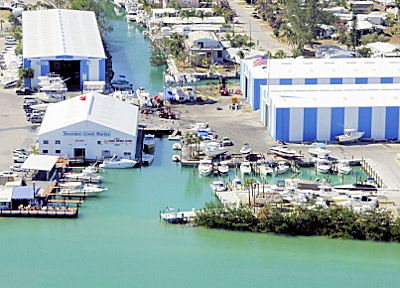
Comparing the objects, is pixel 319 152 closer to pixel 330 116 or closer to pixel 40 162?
pixel 330 116

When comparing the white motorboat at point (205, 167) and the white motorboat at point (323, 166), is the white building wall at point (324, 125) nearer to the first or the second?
the white motorboat at point (323, 166)

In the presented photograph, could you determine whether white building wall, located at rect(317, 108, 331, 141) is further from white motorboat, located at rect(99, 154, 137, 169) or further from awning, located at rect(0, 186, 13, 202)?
awning, located at rect(0, 186, 13, 202)

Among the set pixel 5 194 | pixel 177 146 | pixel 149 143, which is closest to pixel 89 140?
pixel 149 143

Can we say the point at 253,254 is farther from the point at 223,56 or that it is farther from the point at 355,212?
the point at 223,56

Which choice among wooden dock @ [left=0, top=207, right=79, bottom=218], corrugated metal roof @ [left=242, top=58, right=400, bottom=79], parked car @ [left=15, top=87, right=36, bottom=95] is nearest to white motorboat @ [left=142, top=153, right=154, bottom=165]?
wooden dock @ [left=0, top=207, right=79, bottom=218]

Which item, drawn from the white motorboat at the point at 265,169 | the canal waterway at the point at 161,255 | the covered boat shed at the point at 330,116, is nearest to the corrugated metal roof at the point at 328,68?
the covered boat shed at the point at 330,116

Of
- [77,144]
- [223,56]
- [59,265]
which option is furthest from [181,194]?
[223,56]
